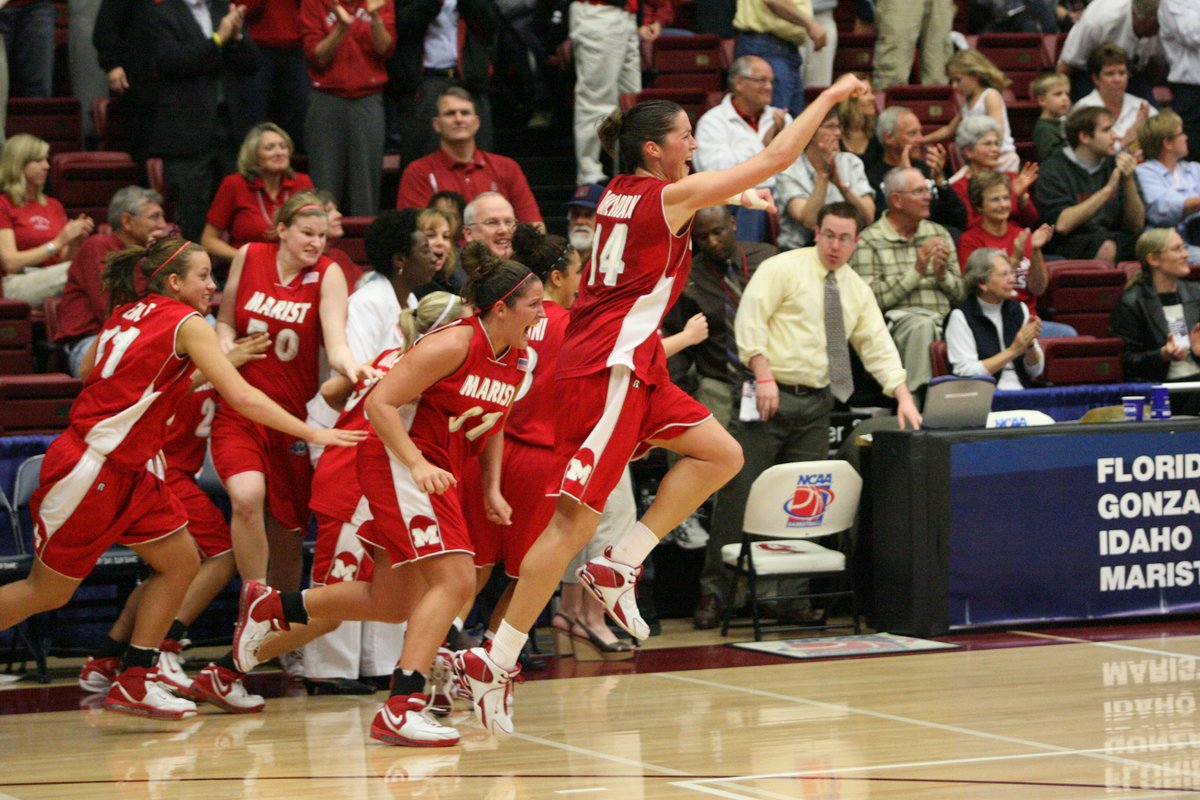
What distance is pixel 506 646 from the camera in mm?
6031

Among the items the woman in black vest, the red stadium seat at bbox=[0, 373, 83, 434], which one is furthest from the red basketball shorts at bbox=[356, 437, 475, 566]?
the woman in black vest

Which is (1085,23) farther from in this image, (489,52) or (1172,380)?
(489,52)

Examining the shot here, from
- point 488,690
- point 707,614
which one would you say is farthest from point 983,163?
point 488,690

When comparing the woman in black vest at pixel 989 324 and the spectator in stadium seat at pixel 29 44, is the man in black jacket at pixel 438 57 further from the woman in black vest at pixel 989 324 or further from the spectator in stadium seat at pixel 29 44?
the woman in black vest at pixel 989 324

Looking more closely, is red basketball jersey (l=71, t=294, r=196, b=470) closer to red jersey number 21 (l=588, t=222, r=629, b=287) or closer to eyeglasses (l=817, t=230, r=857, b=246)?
red jersey number 21 (l=588, t=222, r=629, b=287)

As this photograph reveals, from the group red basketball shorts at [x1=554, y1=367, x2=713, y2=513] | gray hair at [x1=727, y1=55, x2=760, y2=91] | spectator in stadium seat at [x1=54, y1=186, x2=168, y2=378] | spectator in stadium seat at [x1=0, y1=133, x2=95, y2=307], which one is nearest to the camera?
red basketball shorts at [x1=554, y1=367, x2=713, y2=513]

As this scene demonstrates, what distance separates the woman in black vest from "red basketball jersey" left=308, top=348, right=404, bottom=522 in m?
3.58

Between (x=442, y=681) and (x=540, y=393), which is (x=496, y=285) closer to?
(x=540, y=393)

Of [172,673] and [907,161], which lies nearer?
[172,673]

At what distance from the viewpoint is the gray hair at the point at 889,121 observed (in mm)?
10766

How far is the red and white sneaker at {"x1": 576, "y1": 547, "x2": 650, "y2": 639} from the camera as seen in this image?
6.19m

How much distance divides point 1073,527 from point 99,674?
4563 mm

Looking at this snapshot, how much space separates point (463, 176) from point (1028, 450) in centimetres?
→ 334

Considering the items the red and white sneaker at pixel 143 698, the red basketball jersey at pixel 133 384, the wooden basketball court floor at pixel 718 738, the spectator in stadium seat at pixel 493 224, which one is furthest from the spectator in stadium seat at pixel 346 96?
the red and white sneaker at pixel 143 698
